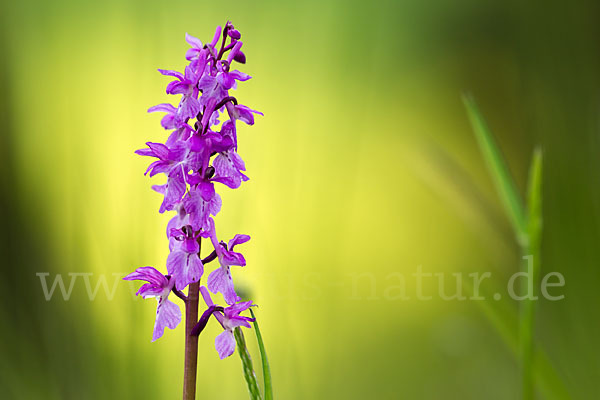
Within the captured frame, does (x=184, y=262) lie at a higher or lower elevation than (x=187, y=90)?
lower

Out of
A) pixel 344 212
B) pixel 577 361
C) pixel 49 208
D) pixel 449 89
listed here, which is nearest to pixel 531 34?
pixel 344 212

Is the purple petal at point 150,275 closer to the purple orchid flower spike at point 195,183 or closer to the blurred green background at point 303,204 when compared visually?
the purple orchid flower spike at point 195,183

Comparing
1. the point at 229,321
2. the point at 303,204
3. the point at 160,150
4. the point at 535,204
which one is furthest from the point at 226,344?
the point at 303,204

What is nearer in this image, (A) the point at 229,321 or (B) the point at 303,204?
(A) the point at 229,321

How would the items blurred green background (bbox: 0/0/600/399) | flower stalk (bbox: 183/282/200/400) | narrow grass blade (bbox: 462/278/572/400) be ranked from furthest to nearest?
blurred green background (bbox: 0/0/600/399) → narrow grass blade (bbox: 462/278/572/400) → flower stalk (bbox: 183/282/200/400)

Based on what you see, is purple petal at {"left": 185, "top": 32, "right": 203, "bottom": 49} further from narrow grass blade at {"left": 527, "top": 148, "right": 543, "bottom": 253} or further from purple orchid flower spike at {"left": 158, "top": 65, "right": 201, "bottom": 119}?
narrow grass blade at {"left": 527, "top": 148, "right": 543, "bottom": 253}

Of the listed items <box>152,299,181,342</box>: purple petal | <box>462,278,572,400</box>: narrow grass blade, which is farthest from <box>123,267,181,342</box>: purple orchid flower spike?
<box>462,278,572,400</box>: narrow grass blade

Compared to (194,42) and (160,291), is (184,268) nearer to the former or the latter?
(160,291)
